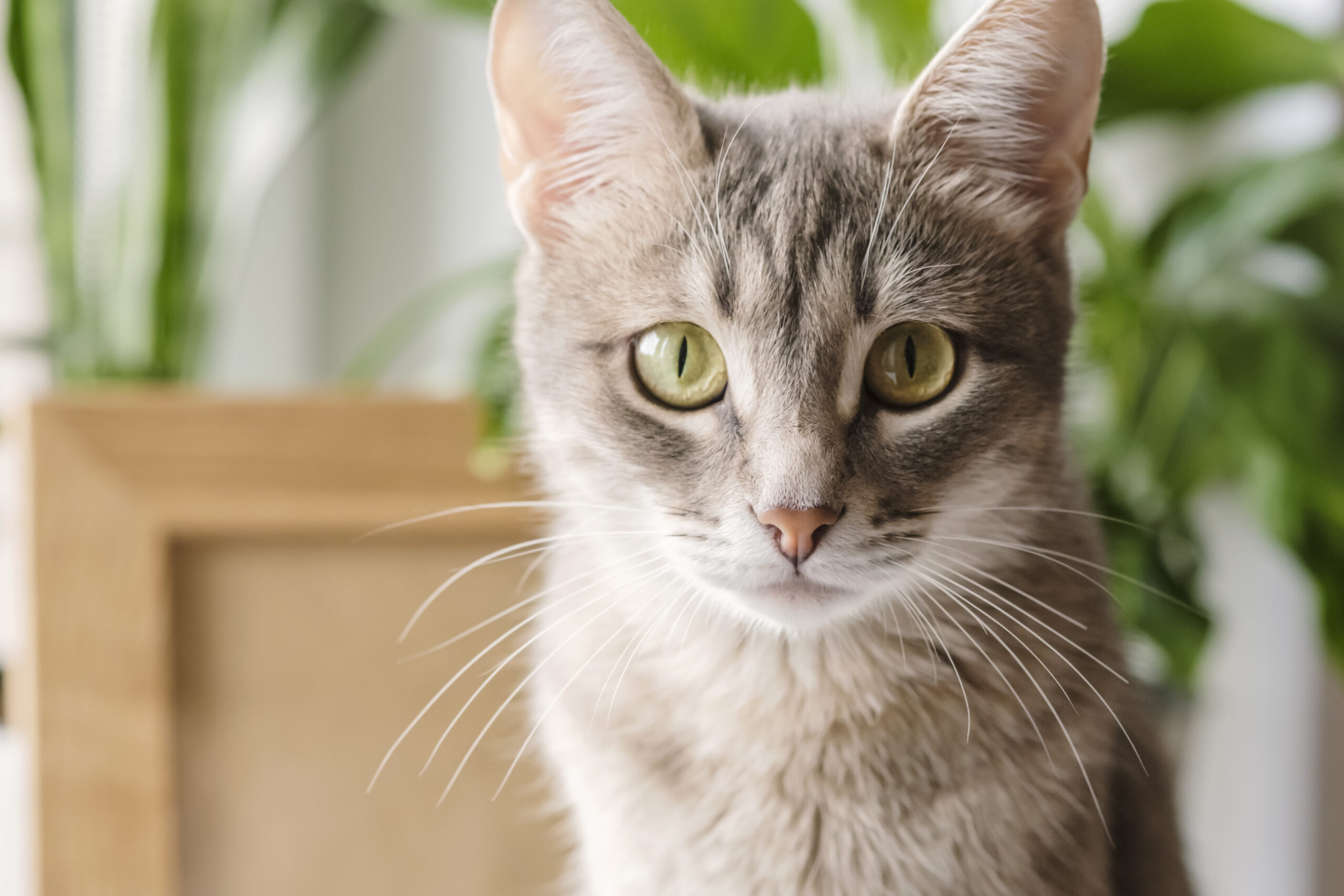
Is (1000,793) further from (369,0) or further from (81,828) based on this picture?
(369,0)

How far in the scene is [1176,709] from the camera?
1.16m

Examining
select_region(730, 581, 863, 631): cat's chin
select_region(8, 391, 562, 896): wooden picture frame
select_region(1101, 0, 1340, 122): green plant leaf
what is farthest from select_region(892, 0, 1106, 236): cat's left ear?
select_region(8, 391, 562, 896): wooden picture frame

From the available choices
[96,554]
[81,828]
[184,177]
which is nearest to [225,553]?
[96,554]

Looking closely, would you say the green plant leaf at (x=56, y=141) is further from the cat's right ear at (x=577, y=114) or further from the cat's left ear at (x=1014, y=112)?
the cat's left ear at (x=1014, y=112)

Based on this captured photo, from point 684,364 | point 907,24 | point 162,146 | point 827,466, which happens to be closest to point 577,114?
point 684,364

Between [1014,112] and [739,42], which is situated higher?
[739,42]

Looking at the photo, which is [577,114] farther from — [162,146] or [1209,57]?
[162,146]

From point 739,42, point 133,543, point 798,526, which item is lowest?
point 133,543

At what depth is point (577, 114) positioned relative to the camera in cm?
65

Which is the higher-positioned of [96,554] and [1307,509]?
[1307,509]

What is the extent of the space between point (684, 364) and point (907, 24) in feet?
2.08

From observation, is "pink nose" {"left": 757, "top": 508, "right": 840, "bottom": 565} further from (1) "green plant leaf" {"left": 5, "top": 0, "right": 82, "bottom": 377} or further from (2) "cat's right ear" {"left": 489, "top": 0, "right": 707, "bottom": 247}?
(1) "green plant leaf" {"left": 5, "top": 0, "right": 82, "bottom": 377}

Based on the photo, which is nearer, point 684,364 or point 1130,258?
point 684,364

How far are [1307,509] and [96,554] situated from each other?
1.15m
